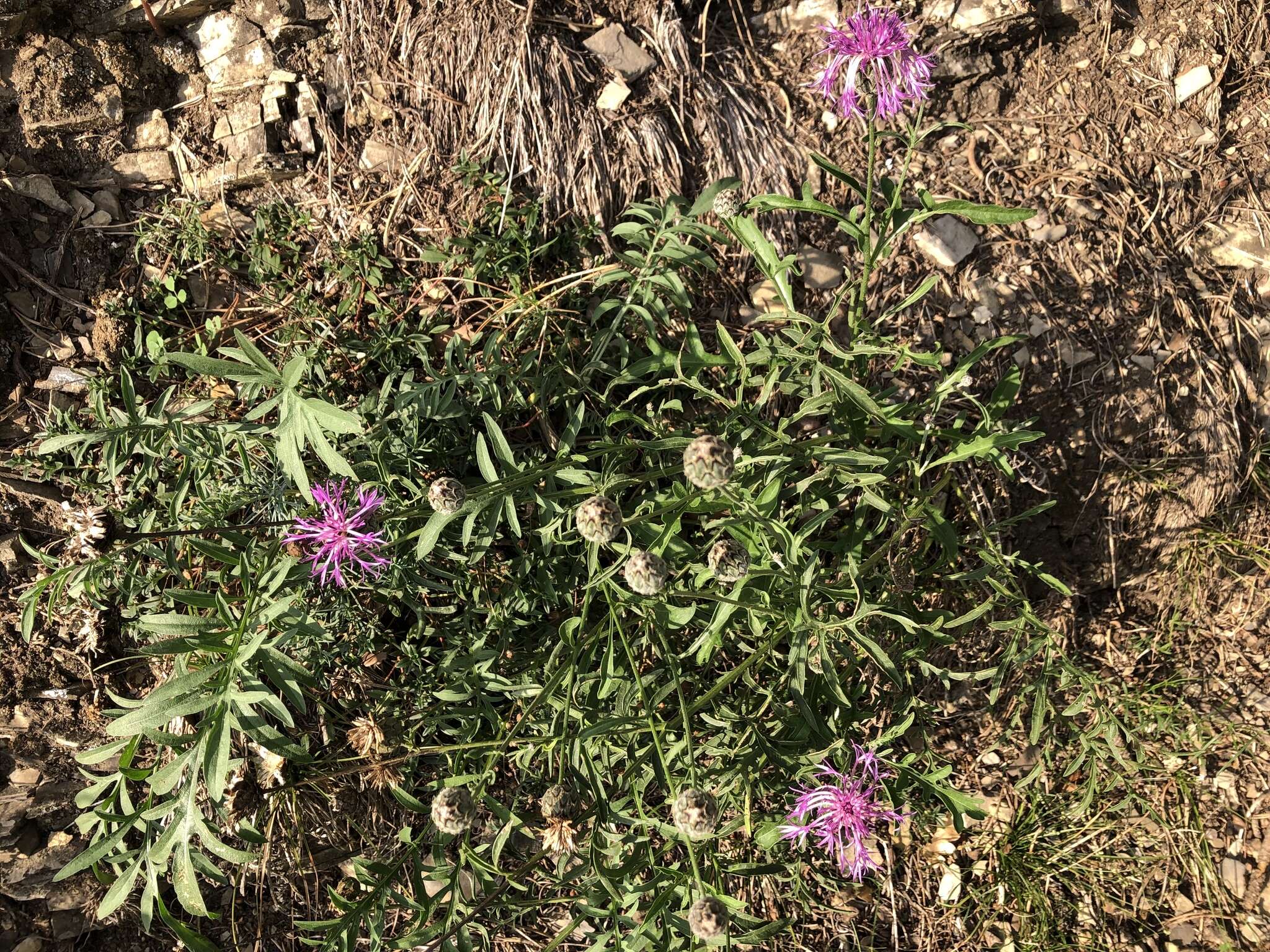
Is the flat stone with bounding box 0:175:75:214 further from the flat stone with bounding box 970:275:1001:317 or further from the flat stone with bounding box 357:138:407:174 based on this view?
the flat stone with bounding box 970:275:1001:317

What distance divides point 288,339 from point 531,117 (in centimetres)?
149

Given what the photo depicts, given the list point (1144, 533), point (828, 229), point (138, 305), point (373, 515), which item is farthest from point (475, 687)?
point (1144, 533)

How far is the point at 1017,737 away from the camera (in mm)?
4445

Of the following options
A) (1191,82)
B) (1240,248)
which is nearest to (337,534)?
(1240,248)

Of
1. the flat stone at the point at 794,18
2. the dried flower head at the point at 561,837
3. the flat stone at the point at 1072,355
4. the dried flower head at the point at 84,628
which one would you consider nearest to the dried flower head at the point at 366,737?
the dried flower head at the point at 561,837

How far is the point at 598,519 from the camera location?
9.14 feet

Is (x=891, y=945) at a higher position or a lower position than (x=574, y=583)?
lower

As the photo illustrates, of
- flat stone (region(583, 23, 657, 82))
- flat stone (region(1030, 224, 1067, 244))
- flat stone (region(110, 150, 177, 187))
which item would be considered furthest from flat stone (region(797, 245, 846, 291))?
flat stone (region(110, 150, 177, 187))

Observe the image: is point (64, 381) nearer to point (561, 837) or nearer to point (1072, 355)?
point (561, 837)

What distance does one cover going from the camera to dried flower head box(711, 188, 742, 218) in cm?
368

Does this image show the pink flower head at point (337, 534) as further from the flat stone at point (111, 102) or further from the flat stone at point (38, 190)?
the flat stone at point (111, 102)

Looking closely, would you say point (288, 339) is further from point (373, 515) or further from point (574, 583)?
point (574, 583)

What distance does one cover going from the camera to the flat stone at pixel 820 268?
4.29m

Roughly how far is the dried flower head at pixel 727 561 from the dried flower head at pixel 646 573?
0.17 m
